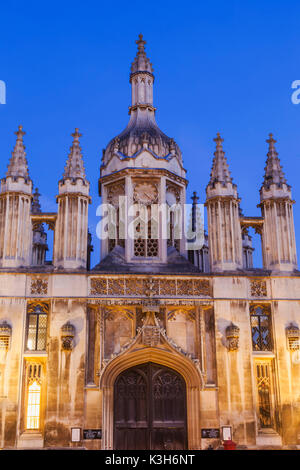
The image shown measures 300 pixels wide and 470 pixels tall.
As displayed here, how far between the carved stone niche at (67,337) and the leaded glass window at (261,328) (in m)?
8.08

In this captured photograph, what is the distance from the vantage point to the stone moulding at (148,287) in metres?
27.0

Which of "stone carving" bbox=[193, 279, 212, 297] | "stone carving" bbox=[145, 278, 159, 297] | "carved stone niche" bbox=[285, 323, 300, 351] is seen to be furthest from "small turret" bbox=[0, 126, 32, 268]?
"carved stone niche" bbox=[285, 323, 300, 351]

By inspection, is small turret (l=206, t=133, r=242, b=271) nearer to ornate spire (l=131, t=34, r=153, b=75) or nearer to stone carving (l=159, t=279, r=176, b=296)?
stone carving (l=159, t=279, r=176, b=296)

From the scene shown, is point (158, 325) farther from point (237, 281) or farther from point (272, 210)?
point (272, 210)

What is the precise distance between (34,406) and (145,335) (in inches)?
216

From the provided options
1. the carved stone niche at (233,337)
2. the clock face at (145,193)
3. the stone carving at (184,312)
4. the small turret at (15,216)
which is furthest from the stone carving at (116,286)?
the clock face at (145,193)

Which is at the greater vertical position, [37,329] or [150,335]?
[37,329]

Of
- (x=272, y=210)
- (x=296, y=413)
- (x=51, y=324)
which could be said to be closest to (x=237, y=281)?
(x=272, y=210)

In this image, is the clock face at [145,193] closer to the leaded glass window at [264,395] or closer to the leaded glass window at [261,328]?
the leaded glass window at [261,328]

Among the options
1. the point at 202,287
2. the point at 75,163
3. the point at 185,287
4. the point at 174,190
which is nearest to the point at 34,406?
the point at 185,287

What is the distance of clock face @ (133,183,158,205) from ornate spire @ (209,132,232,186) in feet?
10.5

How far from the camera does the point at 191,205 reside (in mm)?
35844

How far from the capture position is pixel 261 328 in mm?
27672

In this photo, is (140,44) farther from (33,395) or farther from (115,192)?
(33,395)
